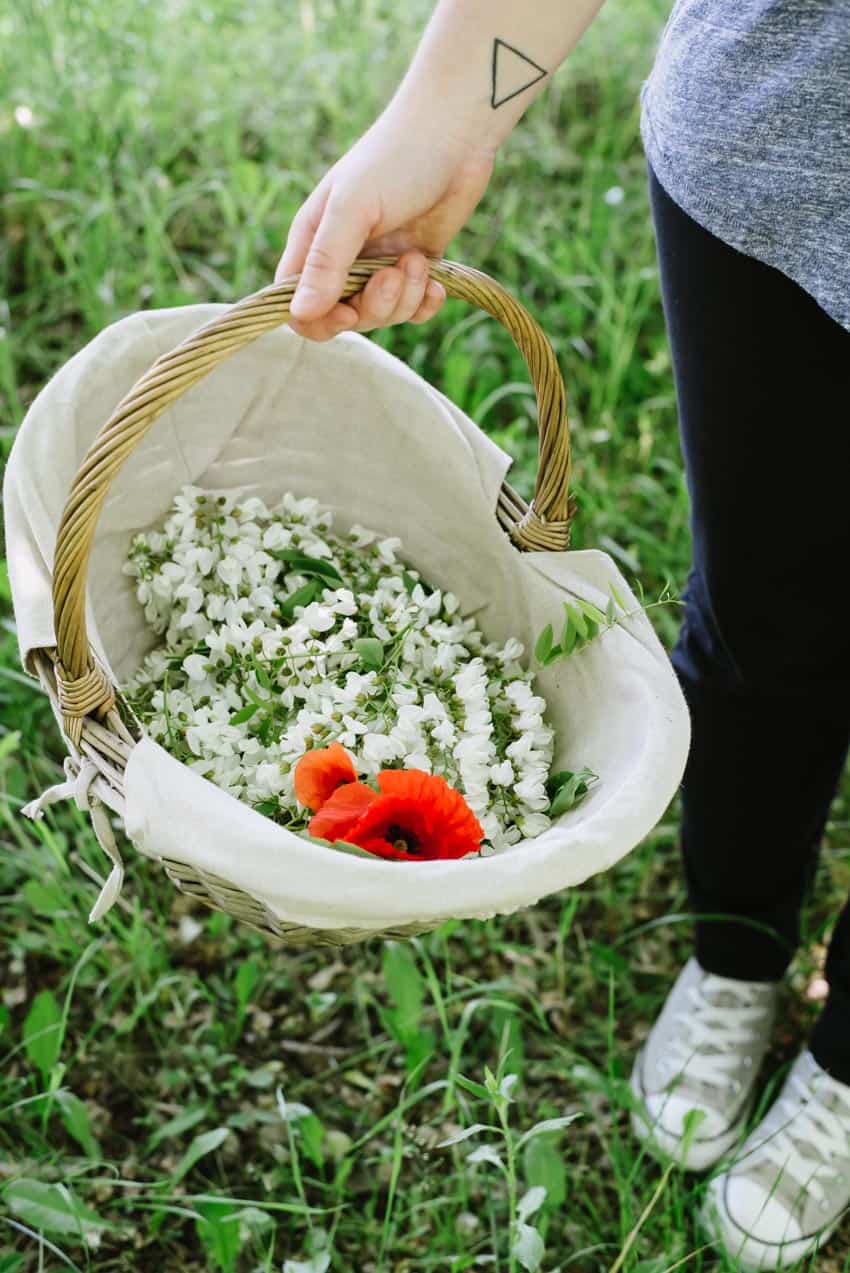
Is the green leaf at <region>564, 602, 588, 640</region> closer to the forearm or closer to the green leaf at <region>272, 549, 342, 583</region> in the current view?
the green leaf at <region>272, 549, 342, 583</region>

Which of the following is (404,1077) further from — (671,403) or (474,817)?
(671,403)

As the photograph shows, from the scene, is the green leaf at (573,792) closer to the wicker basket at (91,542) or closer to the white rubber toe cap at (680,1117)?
the wicker basket at (91,542)

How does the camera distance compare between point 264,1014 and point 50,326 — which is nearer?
point 264,1014

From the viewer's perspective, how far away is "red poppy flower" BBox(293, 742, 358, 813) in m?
0.81

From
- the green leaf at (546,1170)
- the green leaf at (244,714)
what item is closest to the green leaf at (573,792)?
the green leaf at (244,714)

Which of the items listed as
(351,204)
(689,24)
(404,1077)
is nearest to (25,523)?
(351,204)

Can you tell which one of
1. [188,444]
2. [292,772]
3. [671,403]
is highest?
[188,444]

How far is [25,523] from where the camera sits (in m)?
0.88

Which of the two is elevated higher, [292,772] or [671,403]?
[292,772]

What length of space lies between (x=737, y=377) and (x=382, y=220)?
0.27 m

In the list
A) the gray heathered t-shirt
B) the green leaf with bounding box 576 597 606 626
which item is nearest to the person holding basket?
the gray heathered t-shirt

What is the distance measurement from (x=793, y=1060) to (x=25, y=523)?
37.6 inches

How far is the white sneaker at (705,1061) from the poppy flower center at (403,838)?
51cm

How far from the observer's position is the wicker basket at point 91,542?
2.41 ft
